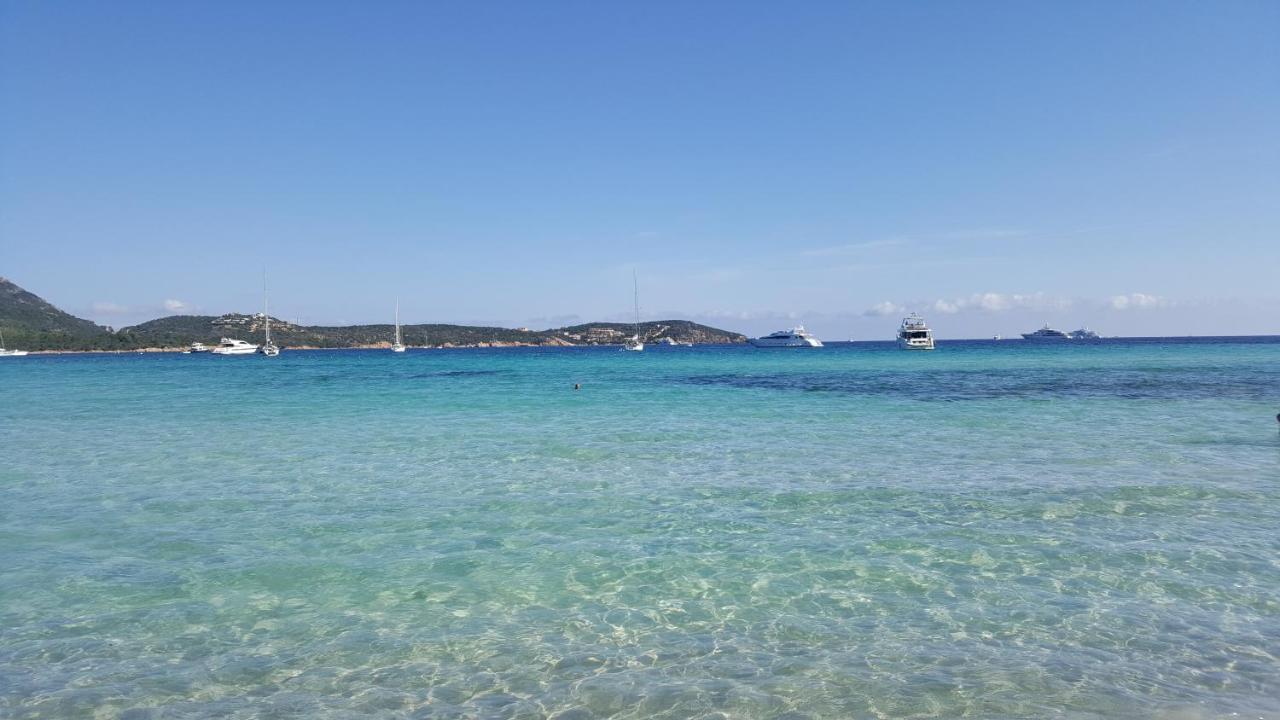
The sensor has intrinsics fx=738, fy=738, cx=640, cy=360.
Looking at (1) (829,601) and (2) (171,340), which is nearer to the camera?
(1) (829,601)

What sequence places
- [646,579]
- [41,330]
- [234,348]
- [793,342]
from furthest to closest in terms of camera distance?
1. [793,342]
2. [41,330]
3. [234,348]
4. [646,579]

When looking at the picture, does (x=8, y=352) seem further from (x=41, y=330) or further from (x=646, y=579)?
(x=646, y=579)

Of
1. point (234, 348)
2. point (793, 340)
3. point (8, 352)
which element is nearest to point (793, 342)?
point (793, 340)

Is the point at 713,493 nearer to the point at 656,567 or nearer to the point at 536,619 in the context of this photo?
the point at 656,567

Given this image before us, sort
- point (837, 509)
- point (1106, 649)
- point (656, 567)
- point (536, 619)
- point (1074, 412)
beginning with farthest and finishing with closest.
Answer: point (1074, 412) < point (837, 509) < point (656, 567) < point (536, 619) < point (1106, 649)

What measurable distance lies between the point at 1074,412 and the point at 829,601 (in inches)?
999

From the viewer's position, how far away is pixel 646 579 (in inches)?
371

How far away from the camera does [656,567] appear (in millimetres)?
9891

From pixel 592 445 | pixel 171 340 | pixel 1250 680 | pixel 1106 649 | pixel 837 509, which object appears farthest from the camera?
pixel 171 340

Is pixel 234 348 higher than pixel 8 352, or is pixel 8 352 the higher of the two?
pixel 234 348

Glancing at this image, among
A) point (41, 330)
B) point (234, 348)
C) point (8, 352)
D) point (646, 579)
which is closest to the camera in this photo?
point (646, 579)

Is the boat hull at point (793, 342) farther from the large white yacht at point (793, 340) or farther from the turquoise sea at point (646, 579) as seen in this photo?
the turquoise sea at point (646, 579)

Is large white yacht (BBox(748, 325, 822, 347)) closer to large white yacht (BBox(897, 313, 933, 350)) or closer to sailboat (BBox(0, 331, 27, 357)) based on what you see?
large white yacht (BBox(897, 313, 933, 350))

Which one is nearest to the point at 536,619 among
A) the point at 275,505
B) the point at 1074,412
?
the point at 275,505
